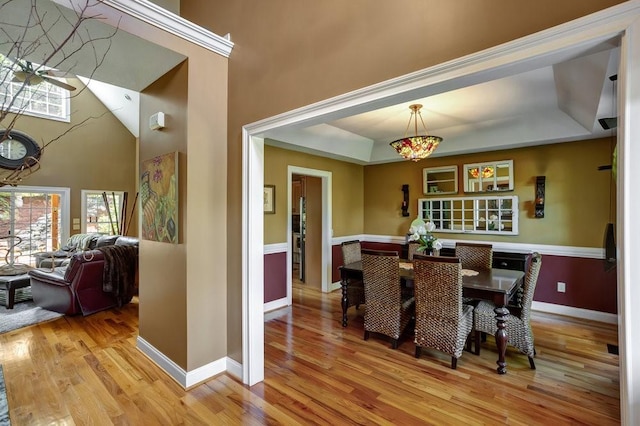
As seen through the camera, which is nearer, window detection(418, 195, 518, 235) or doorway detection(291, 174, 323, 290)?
window detection(418, 195, 518, 235)

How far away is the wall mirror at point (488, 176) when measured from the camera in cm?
454

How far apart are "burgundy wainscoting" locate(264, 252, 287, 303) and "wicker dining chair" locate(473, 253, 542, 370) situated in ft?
9.00

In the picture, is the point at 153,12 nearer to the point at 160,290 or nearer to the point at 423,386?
the point at 160,290

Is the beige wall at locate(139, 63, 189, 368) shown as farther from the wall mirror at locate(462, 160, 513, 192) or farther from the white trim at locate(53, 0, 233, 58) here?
the wall mirror at locate(462, 160, 513, 192)

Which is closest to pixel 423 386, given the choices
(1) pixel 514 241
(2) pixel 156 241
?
(2) pixel 156 241

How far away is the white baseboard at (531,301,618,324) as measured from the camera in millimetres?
3824

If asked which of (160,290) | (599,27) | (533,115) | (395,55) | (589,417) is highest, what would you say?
(533,115)

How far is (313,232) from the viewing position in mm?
5703

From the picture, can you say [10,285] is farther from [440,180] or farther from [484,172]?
[484,172]

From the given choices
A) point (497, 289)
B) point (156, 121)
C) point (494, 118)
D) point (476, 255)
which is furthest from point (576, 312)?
point (156, 121)

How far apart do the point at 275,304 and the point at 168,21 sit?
361 cm

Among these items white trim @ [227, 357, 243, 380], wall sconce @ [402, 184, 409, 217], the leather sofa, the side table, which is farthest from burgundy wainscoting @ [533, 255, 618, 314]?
the side table

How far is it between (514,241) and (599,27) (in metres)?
3.98

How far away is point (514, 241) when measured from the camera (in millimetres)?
4492
